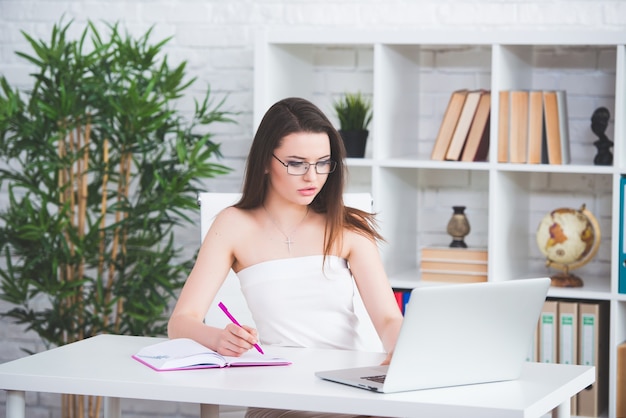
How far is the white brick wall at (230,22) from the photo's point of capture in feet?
10.8

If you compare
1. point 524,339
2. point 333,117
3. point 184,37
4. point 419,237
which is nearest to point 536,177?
point 419,237

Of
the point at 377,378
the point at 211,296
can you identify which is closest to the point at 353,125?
the point at 211,296

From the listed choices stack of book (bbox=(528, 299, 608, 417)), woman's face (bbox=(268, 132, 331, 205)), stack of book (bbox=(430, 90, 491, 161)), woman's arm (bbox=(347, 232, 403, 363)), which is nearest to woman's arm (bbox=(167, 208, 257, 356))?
woman's face (bbox=(268, 132, 331, 205))

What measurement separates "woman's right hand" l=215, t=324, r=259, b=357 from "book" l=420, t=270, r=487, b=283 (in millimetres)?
1354

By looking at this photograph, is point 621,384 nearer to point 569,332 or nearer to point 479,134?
point 569,332

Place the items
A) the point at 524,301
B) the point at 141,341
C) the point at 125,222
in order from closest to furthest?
the point at 524,301
the point at 141,341
the point at 125,222

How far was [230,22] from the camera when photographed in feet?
11.8

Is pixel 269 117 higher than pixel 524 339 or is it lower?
higher

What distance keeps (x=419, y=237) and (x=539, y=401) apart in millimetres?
1862

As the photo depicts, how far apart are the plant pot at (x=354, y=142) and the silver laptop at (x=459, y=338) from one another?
152cm

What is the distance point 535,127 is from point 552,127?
50mm

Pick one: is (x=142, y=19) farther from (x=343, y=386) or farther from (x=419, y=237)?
(x=343, y=386)

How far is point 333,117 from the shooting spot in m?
3.55

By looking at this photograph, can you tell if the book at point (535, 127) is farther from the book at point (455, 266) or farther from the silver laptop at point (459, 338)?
the silver laptop at point (459, 338)
